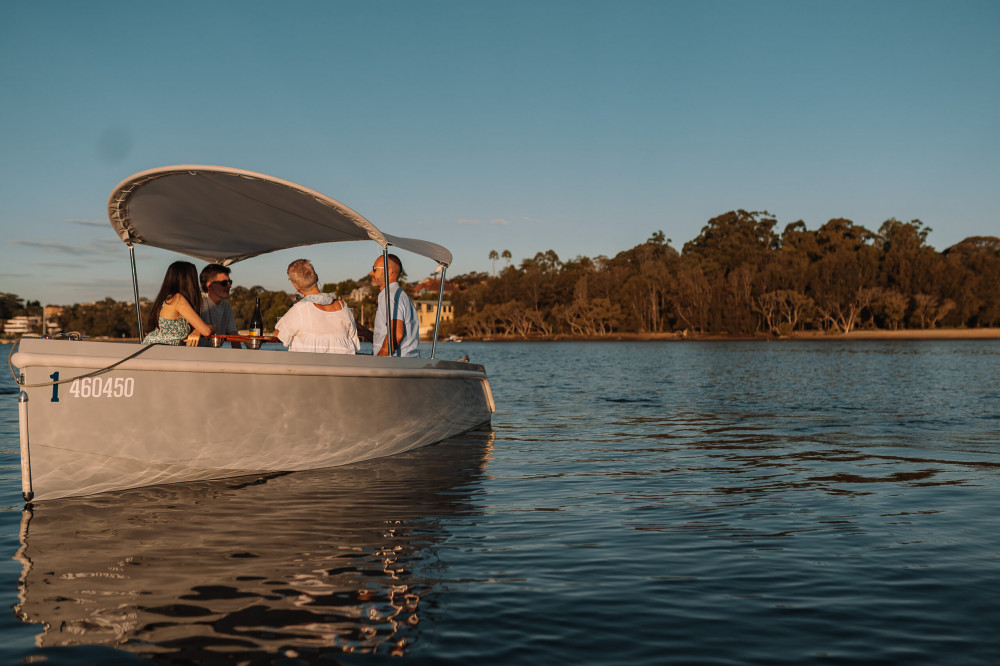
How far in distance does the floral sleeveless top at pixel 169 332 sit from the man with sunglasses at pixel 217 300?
1.41 m

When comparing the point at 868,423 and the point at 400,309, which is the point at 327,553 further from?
the point at 868,423

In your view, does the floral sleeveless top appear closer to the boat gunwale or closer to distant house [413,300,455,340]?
the boat gunwale

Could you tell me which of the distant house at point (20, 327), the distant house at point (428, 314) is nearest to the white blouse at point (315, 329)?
the distant house at point (20, 327)

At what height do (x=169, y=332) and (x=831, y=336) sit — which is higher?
(x=169, y=332)

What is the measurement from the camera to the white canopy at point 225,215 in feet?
24.6

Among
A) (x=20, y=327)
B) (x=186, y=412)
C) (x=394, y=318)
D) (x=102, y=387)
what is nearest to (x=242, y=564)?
(x=186, y=412)

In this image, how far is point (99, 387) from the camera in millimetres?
6277

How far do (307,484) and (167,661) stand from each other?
13.7ft

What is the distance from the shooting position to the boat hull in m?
6.17

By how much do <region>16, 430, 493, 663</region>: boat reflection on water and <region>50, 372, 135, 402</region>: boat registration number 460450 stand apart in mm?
999

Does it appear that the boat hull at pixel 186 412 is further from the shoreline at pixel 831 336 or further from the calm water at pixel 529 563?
the shoreline at pixel 831 336

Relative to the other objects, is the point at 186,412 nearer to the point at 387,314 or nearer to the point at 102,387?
the point at 102,387

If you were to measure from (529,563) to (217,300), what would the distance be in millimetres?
5264

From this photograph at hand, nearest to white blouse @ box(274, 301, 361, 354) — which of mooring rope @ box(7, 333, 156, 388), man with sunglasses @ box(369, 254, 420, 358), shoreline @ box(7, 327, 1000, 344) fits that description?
man with sunglasses @ box(369, 254, 420, 358)
